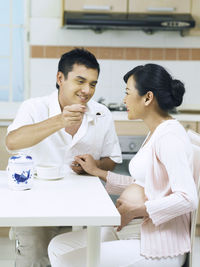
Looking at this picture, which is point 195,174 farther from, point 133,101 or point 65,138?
point 65,138

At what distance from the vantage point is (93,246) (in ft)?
4.45

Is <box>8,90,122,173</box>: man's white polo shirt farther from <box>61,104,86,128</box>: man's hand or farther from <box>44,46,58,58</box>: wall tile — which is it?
<box>44,46,58,58</box>: wall tile

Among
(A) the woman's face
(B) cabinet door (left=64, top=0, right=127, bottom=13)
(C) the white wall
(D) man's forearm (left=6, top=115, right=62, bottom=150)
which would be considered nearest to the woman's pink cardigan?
(A) the woman's face

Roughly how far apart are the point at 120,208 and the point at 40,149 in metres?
0.71

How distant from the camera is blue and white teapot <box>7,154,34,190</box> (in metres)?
1.53

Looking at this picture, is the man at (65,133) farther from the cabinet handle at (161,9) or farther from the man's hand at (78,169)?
the cabinet handle at (161,9)

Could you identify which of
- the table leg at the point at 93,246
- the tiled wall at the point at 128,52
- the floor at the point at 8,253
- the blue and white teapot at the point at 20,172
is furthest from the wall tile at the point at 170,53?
the table leg at the point at 93,246

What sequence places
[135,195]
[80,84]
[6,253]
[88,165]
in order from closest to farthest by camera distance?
1. [135,195]
2. [88,165]
3. [80,84]
4. [6,253]

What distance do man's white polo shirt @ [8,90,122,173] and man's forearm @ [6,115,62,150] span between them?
0.40 feet

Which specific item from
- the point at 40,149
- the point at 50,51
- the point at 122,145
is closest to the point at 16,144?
the point at 40,149

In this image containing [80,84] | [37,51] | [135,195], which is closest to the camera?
[135,195]

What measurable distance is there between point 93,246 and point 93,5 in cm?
251

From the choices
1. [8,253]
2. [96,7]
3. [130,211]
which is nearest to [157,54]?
[96,7]

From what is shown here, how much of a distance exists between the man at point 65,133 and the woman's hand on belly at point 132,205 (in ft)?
1.17
